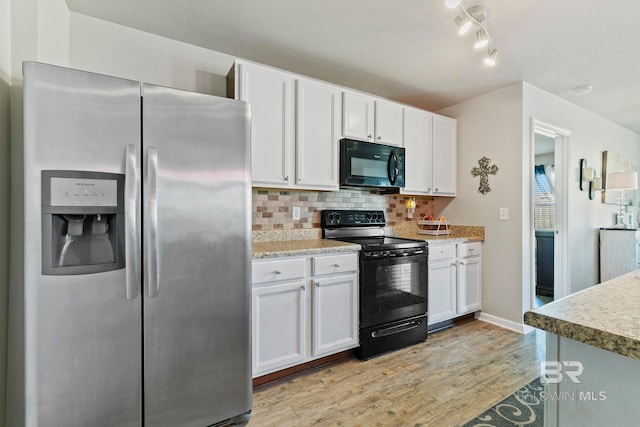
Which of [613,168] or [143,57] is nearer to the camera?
[143,57]

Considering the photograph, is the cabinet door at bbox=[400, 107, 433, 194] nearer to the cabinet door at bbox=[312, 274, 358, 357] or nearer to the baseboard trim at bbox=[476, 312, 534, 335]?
the cabinet door at bbox=[312, 274, 358, 357]

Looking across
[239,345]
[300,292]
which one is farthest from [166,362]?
[300,292]

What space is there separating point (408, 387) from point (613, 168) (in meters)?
4.67

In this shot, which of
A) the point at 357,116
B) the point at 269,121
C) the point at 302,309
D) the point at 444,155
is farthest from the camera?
the point at 444,155

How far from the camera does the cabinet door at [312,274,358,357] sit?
7.02 feet

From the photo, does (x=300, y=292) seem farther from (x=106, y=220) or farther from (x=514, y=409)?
(x=514, y=409)

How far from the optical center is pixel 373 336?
2359mm

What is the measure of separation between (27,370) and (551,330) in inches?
70.3

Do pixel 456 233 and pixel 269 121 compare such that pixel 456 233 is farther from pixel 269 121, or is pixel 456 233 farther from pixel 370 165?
pixel 269 121

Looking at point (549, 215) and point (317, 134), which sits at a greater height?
point (317, 134)

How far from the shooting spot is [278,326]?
1992mm

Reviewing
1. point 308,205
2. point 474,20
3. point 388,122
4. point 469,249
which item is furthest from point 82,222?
point 469,249

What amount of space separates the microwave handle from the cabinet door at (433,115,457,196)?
645mm

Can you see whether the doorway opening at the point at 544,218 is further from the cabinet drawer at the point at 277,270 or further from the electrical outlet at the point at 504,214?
the cabinet drawer at the point at 277,270
